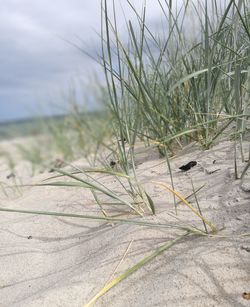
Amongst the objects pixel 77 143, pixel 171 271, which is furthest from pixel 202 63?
pixel 77 143

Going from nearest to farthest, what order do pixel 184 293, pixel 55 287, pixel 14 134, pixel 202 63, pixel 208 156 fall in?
pixel 184 293, pixel 55 287, pixel 208 156, pixel 202 63, pixel 14 134

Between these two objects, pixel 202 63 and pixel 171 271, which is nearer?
pixel 171 271

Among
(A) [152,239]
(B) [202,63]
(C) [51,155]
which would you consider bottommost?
(C) [51,155]

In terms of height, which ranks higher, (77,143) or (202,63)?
(202,63)

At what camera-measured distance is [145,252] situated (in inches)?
35.6

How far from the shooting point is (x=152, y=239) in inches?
36.9

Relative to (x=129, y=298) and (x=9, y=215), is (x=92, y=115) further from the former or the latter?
(x=129, y=298)

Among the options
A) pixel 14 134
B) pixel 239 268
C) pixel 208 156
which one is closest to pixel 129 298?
pixel 239 268

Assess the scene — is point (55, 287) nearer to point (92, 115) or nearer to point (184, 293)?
point (184, 293)

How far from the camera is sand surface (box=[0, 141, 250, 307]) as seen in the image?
774mm

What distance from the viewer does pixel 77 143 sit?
2.92m

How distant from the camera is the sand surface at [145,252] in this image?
77cm

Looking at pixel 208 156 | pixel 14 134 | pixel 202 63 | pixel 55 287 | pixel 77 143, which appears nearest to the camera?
pixel 55 287

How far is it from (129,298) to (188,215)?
27 cm
